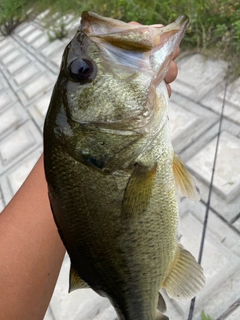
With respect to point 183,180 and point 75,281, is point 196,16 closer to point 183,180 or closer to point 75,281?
point 183,180

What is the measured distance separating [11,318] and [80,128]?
0.62 m

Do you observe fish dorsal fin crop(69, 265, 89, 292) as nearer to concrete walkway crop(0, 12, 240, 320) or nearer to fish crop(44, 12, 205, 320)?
fish crop(44, 12, 205, 320)

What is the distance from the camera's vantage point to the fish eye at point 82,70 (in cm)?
102

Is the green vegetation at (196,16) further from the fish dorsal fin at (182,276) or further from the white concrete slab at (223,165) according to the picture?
the fish dorsal fin at (182,276)

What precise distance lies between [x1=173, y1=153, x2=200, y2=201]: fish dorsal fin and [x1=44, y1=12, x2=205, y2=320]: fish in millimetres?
28

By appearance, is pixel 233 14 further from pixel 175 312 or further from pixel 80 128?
pixel 80 128

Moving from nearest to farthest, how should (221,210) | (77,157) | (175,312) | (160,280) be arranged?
(77,157) → (160,280) → (175,312) → (221,210)

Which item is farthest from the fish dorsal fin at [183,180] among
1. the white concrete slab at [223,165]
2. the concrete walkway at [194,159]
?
the white concrete slab at [223,165]

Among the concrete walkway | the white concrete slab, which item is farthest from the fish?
the white concrete slab

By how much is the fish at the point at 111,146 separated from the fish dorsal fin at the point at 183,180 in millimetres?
28

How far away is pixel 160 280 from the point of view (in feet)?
3.81

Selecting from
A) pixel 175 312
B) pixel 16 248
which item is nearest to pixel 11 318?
pixel 16 248

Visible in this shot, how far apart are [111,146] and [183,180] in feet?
0.73

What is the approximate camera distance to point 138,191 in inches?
39.9
